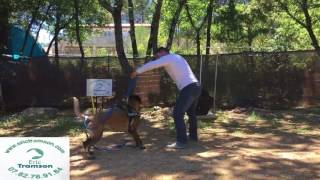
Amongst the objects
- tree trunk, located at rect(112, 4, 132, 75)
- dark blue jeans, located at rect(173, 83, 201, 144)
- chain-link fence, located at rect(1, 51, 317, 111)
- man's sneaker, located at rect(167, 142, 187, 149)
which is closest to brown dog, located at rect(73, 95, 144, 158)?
man's sneaker, located at rect(167, 142, 187, 149)

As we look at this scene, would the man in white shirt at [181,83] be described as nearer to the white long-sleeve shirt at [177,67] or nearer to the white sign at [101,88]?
the white long-sleeve shirt at [177,67]

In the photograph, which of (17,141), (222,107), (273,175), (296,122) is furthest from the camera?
(222,107)

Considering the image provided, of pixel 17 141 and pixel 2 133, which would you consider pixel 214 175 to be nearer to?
pixel 17 141

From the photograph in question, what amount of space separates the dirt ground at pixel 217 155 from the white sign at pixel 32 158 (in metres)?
3.46

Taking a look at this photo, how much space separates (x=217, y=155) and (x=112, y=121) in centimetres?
163

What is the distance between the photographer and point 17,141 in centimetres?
410

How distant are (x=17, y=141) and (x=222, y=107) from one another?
1276cm

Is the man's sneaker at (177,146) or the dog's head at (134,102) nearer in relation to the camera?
the dog's head at (134,102)

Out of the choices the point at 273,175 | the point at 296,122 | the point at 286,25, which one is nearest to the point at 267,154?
the point at 273,175

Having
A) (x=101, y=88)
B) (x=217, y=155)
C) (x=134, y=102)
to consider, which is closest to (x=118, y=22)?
(x=101, y=88)

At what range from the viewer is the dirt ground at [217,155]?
7.61 m

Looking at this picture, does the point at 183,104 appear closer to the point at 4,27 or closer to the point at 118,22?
the point at 118,22

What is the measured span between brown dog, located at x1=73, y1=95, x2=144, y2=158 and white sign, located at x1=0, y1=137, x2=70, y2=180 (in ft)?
15.2

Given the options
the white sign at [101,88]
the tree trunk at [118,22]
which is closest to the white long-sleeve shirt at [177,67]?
the white sign at [101,88]
